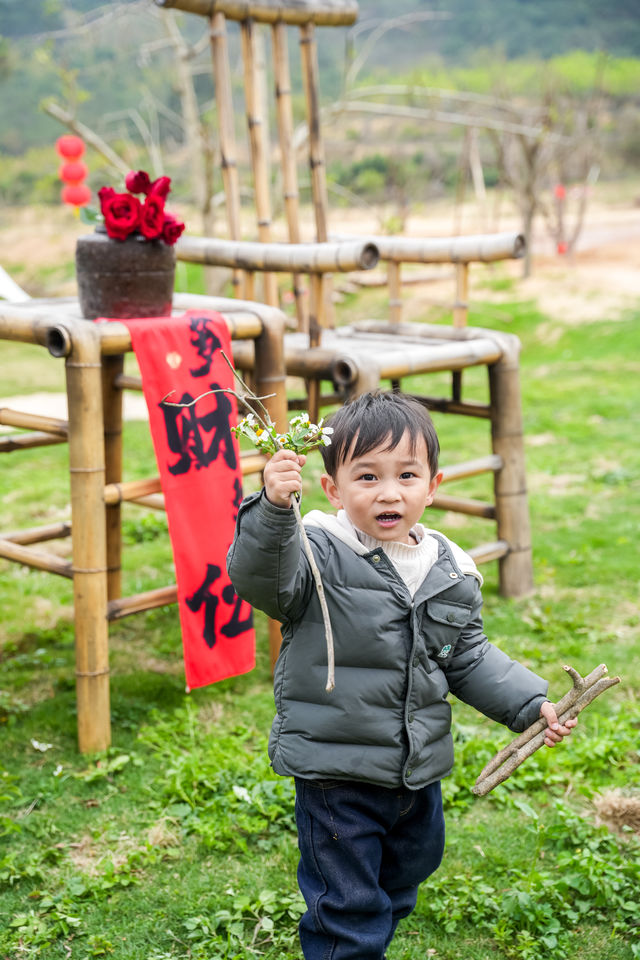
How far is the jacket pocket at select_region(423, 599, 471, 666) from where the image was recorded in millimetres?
1677

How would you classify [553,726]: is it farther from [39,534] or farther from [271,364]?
[39,534]

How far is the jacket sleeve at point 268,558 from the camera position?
1.49 metres

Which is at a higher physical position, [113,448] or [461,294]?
[461,294]

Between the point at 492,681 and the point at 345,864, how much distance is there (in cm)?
39

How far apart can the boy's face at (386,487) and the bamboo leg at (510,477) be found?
1.98m

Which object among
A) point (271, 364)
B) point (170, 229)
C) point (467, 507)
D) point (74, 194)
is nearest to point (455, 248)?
point (467, 507)

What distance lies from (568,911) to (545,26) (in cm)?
3667

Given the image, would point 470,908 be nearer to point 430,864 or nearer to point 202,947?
point 430,864

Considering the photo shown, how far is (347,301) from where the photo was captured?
12594 millimetres

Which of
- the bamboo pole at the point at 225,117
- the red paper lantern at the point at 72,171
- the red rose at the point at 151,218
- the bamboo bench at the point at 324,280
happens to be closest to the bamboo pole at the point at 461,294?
the bamboo bench at the point at 324,280

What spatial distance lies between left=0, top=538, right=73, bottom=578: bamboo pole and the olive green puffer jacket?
1.19 meters

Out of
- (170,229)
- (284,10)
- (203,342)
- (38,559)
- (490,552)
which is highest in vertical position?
(284,10)

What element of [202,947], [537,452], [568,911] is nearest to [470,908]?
[568,911]

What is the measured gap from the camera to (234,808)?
242cm
